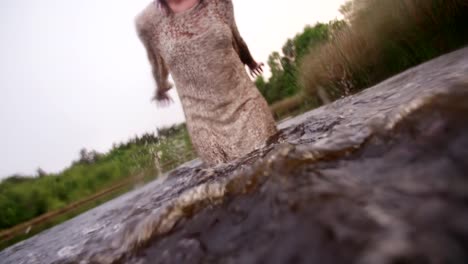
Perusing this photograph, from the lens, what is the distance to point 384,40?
15.5 feet

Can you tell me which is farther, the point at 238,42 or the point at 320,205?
the point at 238,42

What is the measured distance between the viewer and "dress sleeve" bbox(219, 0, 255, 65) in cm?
218

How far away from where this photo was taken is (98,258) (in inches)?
49.1

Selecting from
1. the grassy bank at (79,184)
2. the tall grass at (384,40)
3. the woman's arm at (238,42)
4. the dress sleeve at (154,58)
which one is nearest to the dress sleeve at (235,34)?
the woman's arm at (238,42)

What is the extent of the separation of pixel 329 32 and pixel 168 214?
5.97 meters

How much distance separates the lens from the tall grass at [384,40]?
3705 mm

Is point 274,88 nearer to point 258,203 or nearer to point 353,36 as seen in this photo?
point 353,36

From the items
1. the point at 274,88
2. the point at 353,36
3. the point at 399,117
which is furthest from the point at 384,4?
the point at 274,88

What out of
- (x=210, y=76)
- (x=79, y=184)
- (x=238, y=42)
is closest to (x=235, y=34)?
(x=238, y=42)

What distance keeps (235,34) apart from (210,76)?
1.70 ft

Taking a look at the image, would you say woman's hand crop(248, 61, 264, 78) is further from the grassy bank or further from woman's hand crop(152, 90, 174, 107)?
the grassy bank

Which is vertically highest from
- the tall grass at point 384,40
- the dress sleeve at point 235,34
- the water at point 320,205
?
the dress sleeve at point 235,34

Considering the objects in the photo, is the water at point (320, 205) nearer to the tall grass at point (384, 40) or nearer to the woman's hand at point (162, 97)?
the woman's hand at point (162, 97)

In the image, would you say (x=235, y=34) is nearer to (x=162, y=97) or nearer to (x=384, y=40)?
(x=162, y=97)
